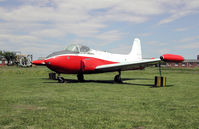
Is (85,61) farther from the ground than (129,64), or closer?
A: farther from the ground

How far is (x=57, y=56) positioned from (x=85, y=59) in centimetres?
270

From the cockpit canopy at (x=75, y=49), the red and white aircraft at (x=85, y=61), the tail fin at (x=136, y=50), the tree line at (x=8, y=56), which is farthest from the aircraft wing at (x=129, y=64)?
the tree line at (x=8, y=56)

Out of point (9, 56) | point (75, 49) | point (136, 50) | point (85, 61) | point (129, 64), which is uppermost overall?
point (9, 56)

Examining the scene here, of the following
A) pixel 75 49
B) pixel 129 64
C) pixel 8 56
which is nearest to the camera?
pixel 129 64

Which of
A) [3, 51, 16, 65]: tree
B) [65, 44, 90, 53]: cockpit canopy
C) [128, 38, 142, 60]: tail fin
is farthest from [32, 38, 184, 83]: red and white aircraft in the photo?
[3, 51, 16, 65]: tree

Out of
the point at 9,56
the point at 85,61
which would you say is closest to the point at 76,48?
the point at 85,61

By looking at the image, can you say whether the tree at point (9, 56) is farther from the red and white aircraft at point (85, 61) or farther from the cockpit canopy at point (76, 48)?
the cockpit canopy at point (76, 48)

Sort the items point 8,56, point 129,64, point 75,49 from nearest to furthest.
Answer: point 129,64
point 75,49
point 8,56

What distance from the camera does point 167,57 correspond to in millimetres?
13664

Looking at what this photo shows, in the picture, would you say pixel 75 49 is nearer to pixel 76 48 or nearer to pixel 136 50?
pixel 76 48

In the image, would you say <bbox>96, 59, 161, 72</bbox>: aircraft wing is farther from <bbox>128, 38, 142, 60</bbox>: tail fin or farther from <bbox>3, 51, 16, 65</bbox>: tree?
<bbox>3, 51, 16, 65</bbox>: tree

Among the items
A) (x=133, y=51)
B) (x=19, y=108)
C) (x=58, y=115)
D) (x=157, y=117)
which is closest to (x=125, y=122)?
(x=157, y=117)

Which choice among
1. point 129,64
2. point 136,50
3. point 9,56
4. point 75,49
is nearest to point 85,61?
point 75,49

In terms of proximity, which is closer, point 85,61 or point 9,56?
point 85,61
